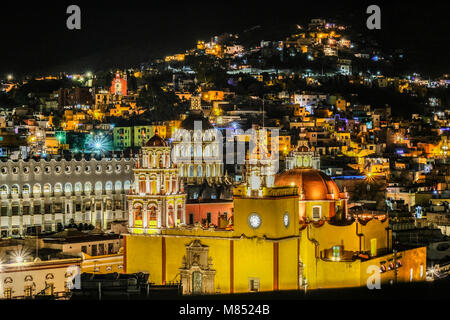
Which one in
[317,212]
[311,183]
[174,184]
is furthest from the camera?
[311,183]

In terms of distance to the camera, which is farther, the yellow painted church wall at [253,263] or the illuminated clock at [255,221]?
the illuminated clock at [255,221]

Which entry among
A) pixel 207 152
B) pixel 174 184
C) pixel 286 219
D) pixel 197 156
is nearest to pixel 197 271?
pixel 286 219

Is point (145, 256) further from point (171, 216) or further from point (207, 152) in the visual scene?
point (207, 152)

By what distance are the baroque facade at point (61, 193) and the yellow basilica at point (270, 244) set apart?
25.6 m

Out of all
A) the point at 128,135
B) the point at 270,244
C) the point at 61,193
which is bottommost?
the point at 270,244

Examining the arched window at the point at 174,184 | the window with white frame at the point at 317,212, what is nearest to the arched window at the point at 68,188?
the arched window at the point at 174,184

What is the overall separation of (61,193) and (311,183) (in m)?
29.4

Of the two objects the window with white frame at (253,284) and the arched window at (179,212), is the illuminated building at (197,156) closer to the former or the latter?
the arched window at (179,212)

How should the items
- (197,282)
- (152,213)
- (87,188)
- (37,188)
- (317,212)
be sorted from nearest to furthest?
(197,282) < (152,213) < (317,212) < (37,188) < (87,188)

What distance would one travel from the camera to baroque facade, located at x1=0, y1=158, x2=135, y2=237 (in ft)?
216

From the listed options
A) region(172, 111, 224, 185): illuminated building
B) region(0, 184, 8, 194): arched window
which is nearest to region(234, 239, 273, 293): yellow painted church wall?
region(172, 111, 224, 185): illuminated building

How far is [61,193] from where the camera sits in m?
68.9

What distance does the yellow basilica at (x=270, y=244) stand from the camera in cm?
3853

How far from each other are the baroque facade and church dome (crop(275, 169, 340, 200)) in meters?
27.2
